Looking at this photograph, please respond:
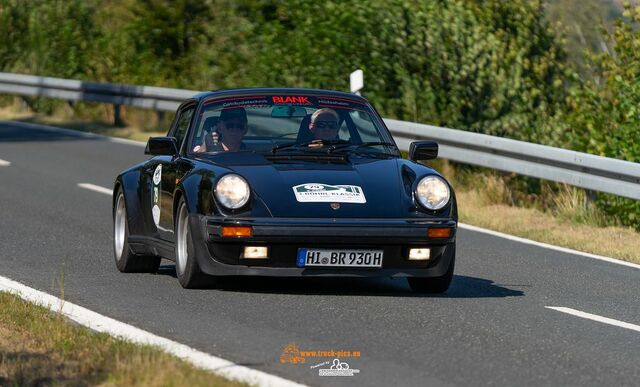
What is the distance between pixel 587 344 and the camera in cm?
785

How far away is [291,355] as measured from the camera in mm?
7121

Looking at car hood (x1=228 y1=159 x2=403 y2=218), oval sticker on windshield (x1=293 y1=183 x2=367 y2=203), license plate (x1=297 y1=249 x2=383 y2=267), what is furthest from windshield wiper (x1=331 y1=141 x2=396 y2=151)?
license plate (x1=297 y1=249 x2=383 y2=267)

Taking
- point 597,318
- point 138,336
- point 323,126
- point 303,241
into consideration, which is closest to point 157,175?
point 323,126

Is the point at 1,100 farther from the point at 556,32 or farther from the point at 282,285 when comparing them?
the point at 282,285

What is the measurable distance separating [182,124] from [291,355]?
3964 millimetres

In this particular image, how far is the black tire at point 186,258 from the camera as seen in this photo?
30.5 ft

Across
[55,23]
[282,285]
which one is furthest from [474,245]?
[55,23]

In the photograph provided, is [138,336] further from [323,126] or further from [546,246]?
[546,246]

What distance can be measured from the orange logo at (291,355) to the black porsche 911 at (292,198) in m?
1.65

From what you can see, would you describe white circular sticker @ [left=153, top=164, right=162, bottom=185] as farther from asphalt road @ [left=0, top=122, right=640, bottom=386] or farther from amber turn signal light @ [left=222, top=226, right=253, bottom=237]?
amber turn signal light @ [left=222, top=226, right=253, bottom=237]

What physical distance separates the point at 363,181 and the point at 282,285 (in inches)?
40.0

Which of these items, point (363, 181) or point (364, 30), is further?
→ point (364, 30)

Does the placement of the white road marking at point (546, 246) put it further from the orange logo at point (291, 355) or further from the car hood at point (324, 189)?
the orange logo at point (291, 355)

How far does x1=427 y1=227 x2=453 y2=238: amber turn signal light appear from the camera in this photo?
920cm
